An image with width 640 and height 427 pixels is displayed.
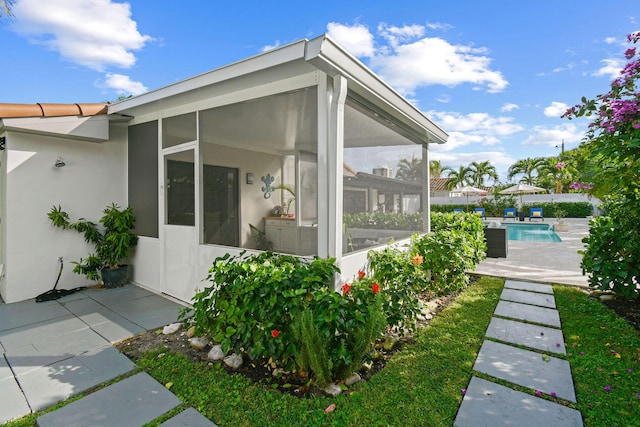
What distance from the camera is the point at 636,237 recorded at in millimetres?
4203

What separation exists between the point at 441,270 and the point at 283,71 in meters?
3.65

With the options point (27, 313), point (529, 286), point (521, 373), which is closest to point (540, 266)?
point (529, 286)

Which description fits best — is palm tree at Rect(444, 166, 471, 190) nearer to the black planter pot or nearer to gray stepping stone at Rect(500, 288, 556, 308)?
gray stepping stone at Rect(500, 288, 556, 308)

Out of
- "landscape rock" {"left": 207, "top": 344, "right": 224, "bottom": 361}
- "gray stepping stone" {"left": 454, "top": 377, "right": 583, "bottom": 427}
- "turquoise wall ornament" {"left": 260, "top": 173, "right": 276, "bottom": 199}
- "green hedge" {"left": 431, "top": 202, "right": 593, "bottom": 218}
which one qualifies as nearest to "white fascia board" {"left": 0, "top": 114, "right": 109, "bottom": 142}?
"turquoise wall ornament" {"left": 260, "top": 173, "right": 276, "bottom": 199}

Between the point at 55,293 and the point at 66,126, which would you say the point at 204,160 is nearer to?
the point at 66,126

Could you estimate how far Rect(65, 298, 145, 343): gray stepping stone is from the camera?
3.77m

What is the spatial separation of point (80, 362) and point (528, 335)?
490 cm

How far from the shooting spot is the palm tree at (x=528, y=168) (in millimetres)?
34750

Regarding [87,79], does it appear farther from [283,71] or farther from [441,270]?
[441,270]

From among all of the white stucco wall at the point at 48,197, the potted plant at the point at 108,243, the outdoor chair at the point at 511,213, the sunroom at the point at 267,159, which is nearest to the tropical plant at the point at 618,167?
the sunroom at the point at 267,159

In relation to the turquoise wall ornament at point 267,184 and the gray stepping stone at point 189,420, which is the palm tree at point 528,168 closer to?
the turquoise wall ornament at point 267,184

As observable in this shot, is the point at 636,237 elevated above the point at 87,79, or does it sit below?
below

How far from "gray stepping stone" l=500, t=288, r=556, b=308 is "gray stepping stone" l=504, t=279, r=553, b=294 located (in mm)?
210

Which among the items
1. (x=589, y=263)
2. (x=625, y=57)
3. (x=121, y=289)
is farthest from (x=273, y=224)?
(x=589, y=263)
